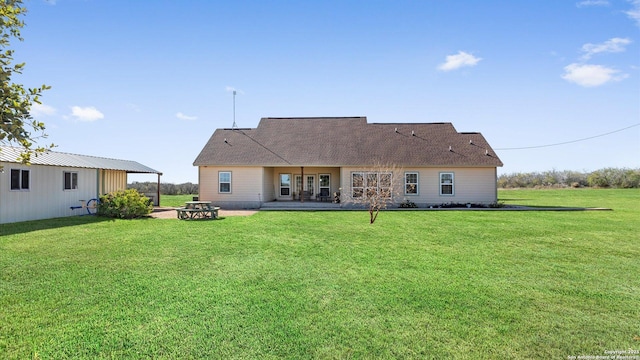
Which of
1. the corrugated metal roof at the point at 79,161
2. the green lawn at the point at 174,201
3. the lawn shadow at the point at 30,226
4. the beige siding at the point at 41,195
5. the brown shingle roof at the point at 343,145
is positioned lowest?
the lawn shadow at the point at 30,226

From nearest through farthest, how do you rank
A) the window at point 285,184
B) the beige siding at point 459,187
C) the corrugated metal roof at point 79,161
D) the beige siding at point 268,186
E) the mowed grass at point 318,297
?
the mowed grass at point 318,297 → the corrugated metal roof at point 79,161 → the beige siding at point 459,187 → the beige siding at point 268,186 → the window at point 285,184

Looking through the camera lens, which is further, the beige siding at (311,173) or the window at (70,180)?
the beige siding at (311,173)

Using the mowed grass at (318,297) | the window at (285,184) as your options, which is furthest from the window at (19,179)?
the window at (285,184)

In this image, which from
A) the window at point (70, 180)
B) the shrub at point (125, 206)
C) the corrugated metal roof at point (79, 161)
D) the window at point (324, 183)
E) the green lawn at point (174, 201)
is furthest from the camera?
the window at point (324, 183)

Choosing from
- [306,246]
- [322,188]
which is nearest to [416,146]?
[322,188]

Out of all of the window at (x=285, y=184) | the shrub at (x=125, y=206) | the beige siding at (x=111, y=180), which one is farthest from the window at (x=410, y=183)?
the beige siding at (x=111, y=180)

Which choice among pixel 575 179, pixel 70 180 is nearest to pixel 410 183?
pixel 70 180

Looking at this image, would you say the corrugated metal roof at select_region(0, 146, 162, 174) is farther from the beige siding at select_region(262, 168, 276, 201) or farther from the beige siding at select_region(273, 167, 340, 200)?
the beige siding at select_region(273, 167, 340, 200)

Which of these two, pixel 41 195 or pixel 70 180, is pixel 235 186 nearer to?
pixel 70 180

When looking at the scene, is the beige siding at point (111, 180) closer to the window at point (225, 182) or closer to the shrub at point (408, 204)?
the window at point (225, 182)

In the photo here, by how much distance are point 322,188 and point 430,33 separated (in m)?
13.2

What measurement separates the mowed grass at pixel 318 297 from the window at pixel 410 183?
464 inches

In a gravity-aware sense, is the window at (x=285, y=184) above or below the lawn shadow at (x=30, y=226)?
above

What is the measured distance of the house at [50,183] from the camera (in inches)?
532
